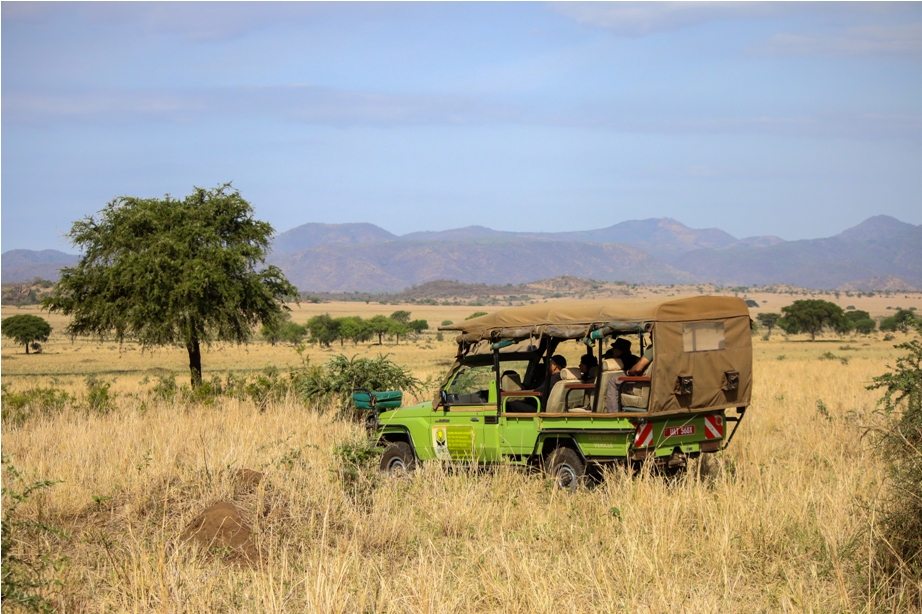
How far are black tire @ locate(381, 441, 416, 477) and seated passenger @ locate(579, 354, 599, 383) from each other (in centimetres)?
236

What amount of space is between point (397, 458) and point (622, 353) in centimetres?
319

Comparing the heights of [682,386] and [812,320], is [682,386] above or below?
above

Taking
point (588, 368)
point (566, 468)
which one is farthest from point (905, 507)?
point (588, 368)

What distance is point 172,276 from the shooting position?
24.6m

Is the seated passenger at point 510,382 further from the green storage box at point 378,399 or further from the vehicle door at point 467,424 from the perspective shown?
the green storage box at point 378,399

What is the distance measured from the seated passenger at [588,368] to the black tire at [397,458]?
236 centimetres

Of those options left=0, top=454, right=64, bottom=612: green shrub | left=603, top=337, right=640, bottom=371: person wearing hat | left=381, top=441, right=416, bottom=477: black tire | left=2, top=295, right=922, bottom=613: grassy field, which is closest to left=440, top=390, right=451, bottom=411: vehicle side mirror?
left=381, top=441, right=416, bottom=477: black tire

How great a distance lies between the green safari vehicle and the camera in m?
9.32

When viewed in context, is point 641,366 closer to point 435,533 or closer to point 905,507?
point 435,533

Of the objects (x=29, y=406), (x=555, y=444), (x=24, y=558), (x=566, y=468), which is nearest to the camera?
(x=24, y=558)

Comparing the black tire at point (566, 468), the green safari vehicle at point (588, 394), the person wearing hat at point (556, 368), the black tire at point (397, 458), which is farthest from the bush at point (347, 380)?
the black tire at point (566, 468)

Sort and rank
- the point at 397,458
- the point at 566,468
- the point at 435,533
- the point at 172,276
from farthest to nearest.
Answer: the point at 172,276
the point at 397,458
the point at 566,468
the point at 435,533

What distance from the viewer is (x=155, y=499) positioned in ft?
28.8

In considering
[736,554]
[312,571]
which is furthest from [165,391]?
[736,554]
